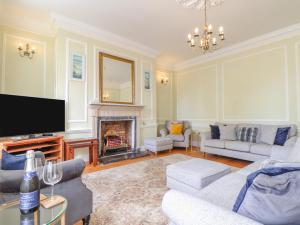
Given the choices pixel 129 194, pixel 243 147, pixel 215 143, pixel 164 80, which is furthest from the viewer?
pixel 164 80

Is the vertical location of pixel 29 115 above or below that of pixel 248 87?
below

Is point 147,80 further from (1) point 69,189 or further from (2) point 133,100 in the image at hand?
(1) point 69,189

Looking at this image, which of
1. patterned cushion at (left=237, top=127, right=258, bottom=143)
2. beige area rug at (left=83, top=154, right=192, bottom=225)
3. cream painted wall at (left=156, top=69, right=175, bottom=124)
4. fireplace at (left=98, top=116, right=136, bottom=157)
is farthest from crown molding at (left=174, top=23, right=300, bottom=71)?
beige area rug at (left=83, top=154, right=192, bottom=225)

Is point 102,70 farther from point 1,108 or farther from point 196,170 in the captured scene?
point 196,170

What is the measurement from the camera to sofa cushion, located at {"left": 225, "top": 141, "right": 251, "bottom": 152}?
362cm

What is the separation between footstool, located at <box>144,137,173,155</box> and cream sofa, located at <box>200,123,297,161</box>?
3.19 ft

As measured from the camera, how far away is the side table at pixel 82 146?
3252mm

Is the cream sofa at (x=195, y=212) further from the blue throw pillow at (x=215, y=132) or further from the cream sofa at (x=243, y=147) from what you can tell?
the blue throw pillow at (x=215, y=132)

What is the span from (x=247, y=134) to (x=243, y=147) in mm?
467

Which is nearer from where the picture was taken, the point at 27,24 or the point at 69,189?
the point at 69,189

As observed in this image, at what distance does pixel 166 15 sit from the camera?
10.9 feet

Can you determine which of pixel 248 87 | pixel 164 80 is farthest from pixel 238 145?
pixel 164 80

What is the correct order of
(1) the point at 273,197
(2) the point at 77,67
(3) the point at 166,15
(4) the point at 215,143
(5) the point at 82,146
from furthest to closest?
(4) the point at 215,143 < (2) the point at 77,67 < (5) the point at 82,146 < (3) the point at 166,15 < (1) the point at 273,197

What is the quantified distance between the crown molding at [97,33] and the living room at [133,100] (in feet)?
0.09
